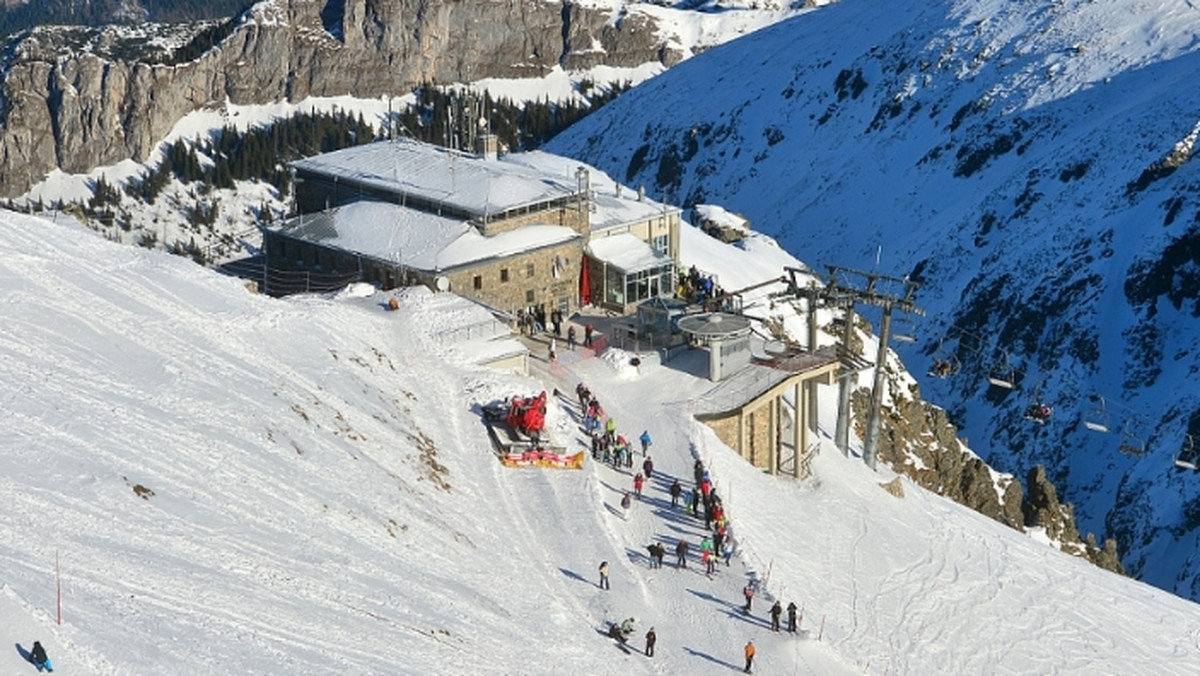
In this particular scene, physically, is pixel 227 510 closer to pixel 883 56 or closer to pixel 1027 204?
pixel 1027 204

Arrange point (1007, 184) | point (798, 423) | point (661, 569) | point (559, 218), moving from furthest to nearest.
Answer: point (1007, 184) → point (559, 218) → point (798, 423) → point (661, 569)

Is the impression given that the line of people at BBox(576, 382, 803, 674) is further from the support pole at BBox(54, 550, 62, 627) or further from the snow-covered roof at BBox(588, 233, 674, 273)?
the support pole at BBox(54, 550, 62, 627)

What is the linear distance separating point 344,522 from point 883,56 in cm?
10692

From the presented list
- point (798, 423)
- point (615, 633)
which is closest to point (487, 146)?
point (798, 423)

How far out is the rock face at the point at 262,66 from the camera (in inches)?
6152

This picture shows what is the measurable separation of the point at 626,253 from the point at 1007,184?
57.4 metres

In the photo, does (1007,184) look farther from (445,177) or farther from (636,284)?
A: (445,177)

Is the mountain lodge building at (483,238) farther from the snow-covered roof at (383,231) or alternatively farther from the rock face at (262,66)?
the rock face at (262,66)

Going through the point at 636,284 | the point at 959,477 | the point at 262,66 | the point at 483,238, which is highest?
the point at 483,238

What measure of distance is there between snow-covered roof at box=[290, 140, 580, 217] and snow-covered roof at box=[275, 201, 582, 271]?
1044 millimetres

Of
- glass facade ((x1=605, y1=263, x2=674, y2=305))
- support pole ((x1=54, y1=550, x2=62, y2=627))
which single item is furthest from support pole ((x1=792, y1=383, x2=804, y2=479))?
support pole ((x1=54, y1=550, x2=62, y2=627))

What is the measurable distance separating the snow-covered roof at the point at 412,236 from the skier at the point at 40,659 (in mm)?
30505

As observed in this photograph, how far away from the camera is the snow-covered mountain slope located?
3310 inches

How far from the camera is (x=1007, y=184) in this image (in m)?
111
